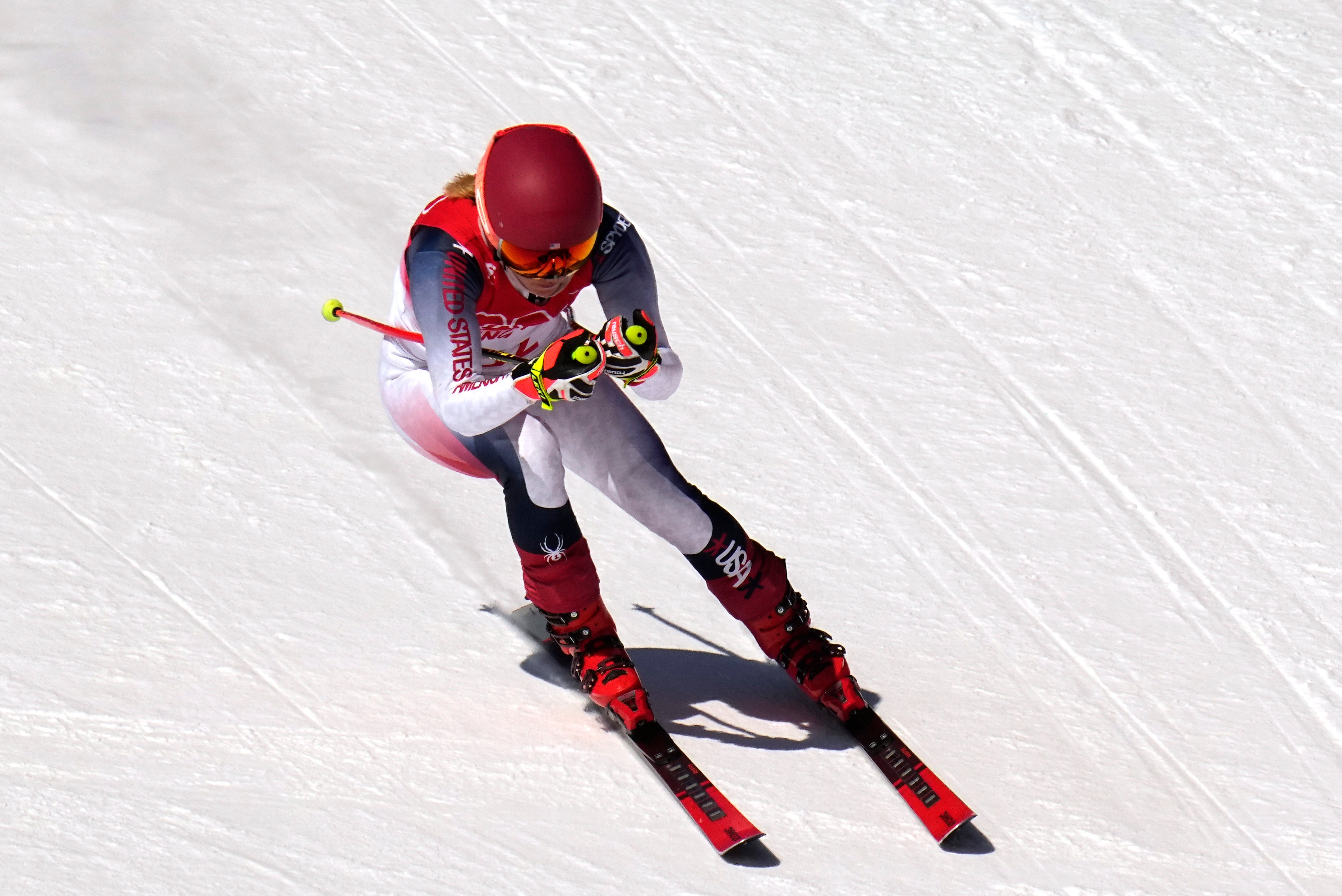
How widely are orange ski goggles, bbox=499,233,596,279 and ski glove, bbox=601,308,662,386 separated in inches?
11.8

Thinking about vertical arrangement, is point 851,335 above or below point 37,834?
above

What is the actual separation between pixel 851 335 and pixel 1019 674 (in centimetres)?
218

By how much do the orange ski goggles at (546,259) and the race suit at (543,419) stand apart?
0.09 m

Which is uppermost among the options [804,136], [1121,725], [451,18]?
[451,18]

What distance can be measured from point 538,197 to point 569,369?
1.64ft

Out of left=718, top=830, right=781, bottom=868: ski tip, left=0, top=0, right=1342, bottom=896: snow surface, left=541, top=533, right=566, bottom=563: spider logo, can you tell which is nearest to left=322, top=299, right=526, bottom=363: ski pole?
left=541, top=533, right=566, bottom=563: spider logo

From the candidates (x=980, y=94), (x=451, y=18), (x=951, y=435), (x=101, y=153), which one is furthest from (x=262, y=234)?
(x=980, y=94)

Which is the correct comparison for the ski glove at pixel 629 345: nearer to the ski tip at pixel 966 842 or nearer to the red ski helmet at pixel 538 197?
the red ski helmet at pixel 538 197

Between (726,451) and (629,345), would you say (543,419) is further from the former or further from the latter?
(726,451)

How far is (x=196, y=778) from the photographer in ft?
16.1

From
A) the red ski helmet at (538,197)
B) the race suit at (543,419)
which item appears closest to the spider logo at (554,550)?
the race suit at (543,419)

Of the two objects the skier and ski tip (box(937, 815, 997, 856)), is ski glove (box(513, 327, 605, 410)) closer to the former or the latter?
the skier

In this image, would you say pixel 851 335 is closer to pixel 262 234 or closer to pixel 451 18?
pixel 262 234

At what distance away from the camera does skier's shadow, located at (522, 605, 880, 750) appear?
5469mm
